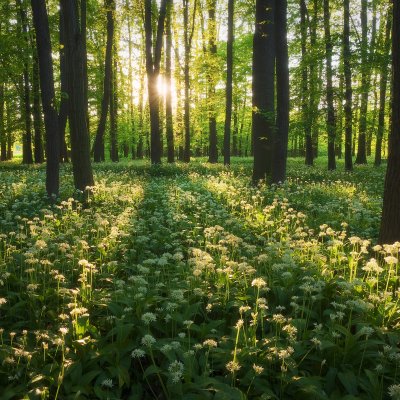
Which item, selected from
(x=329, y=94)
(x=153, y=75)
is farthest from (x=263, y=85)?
(x=153, y=75)

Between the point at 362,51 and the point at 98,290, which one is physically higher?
the point at 362,51

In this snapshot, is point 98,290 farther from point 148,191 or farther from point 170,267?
point 148,191

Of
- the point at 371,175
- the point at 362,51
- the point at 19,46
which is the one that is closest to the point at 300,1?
the point at 362,51

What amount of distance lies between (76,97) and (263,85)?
23.2ft

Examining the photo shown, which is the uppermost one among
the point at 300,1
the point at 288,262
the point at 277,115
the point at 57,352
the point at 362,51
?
the point at 300,1

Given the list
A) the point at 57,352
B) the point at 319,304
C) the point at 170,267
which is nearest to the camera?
the point at 57,352

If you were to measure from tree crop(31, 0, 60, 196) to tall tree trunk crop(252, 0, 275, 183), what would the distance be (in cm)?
717

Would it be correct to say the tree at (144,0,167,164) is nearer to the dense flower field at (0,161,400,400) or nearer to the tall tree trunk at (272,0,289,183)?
the tall tree trunk at (272,0,289,183)

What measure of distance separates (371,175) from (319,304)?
621 inches

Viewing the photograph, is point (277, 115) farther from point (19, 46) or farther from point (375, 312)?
point (19, 46)

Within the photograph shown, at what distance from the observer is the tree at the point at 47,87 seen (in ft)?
36.1

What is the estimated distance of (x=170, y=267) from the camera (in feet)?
20.6

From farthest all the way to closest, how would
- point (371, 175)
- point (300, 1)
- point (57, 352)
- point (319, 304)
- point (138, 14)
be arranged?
1. point (138, 14)
2. point (300, 1)
3. point (371, 175)
4. point (319, 304)
5. point (57, 352)

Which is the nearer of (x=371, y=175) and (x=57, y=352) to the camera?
(x=57, y=352)
